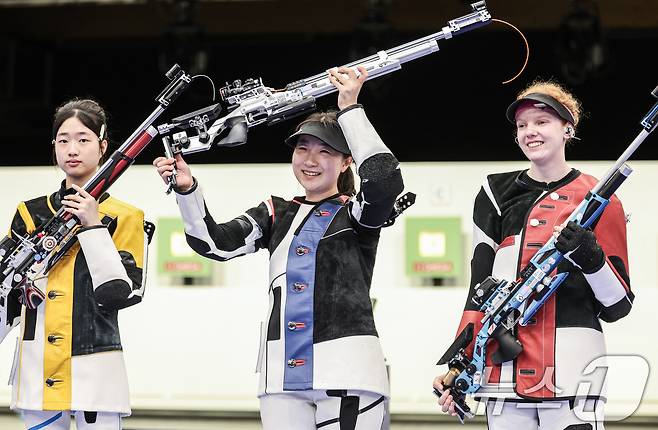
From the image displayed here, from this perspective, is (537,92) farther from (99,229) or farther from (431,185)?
(431,185)

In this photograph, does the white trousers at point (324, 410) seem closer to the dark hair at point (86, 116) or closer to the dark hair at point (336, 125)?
the dark hair at point (336, 125)

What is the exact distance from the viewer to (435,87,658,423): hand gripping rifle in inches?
96.8

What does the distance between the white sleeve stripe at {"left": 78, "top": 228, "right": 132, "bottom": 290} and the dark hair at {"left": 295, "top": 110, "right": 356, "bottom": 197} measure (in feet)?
1.82

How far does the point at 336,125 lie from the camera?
2705mm

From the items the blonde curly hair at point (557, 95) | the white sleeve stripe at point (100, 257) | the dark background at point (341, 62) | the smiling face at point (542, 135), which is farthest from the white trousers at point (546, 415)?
the dark background at point (341, 62)

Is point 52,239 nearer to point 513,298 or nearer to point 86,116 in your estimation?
point 86,116

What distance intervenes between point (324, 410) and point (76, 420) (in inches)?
25.0

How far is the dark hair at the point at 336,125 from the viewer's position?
2.71 meters

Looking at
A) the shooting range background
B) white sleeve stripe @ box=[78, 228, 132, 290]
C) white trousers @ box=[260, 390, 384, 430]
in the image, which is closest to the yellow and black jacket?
white sleeve stripe @ box=[78, 228, 132, 290]

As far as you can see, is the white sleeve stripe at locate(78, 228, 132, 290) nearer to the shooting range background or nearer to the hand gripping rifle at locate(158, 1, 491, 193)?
the hand gripping rifle at locate(158, 1, 491, 193)

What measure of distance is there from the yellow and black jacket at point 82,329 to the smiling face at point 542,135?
103 centimetres

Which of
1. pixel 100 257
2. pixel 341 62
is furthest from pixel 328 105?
pixel 100 257

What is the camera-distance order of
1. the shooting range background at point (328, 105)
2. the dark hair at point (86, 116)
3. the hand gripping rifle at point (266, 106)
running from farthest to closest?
the shooting range background at point (328, 105) → the dark hair at point (86, 116) → the hand gripping rifle at point (266, 106)

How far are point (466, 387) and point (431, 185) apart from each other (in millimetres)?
2576
